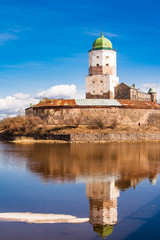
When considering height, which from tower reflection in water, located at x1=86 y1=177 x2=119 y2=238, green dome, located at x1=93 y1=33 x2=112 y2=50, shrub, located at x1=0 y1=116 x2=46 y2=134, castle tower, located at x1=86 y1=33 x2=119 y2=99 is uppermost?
green dome, located at x1=93 y1=33 x2=112 y2=50

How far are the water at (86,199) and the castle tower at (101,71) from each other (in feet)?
123

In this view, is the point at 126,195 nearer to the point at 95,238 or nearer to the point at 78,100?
the point at 95,238

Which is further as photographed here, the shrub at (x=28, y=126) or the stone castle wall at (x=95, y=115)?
the stone castle wall at (x=95, y=115)

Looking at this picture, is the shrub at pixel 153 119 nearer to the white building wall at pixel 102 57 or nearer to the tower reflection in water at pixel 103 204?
the white building wall at pixel 102 57

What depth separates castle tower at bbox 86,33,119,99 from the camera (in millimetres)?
55062

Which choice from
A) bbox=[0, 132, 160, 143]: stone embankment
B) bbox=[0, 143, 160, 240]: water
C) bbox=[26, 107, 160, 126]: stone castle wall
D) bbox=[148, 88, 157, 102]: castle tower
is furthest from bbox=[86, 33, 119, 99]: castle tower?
bbox=[0, 143, 160, 240]: water

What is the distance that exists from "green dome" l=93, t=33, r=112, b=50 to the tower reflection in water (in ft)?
146

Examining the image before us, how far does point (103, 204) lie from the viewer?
1045 cm

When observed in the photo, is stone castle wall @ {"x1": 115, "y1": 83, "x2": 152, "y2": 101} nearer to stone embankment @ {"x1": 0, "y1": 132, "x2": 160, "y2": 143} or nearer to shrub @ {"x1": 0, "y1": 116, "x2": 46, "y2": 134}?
stone embankment @ {"x1": 0, "y1": 132, "x2": 160, "y2": 143}

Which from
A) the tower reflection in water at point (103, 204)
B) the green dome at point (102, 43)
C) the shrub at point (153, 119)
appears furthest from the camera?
the green dome at point (102, 43)

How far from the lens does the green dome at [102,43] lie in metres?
55.4

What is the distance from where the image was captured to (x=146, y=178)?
49.0 ft

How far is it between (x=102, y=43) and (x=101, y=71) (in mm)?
5342

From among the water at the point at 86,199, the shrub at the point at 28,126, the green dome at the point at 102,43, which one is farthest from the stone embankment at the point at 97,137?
the water at the point at 86,199
